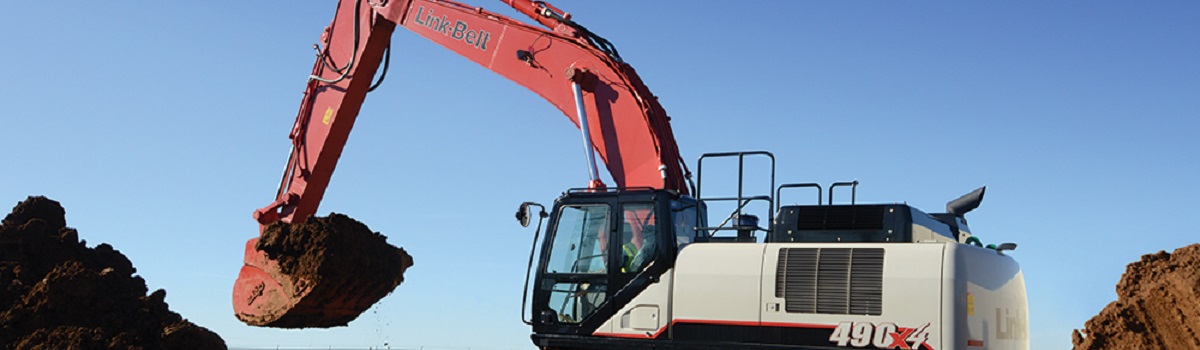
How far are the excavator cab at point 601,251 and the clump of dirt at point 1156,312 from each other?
3135mm

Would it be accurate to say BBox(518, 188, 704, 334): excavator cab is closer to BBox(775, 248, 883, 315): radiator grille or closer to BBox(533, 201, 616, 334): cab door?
BBox(533, 201, 616, 334): cab door

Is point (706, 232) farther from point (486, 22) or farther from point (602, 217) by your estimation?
point (486, 22)

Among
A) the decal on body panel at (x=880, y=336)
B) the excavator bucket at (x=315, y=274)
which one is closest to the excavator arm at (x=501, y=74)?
the excavator bucket at (x=315, y=274)

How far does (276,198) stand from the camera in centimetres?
1505

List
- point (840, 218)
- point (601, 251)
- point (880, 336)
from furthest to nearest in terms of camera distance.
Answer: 1. point (601, 251)
2. point (840, 218)
3. point (880, 336)

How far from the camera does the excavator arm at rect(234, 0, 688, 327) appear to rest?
1152cm

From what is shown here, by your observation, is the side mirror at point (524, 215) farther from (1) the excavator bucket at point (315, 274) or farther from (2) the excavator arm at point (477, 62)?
(1) the excavator bucket at point (315, 274)

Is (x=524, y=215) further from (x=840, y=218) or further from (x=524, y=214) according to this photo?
(x=840, y=218)

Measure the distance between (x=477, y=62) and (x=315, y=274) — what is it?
10.2 ft

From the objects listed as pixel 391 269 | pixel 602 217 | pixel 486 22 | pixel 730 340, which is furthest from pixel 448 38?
pixel 730 340

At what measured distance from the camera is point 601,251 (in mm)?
8805

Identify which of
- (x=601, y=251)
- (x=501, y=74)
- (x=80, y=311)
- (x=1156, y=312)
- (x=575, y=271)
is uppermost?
(x=501, y=74)

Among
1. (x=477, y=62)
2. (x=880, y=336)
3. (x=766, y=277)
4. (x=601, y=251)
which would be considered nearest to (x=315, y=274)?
(x=477, y=62)

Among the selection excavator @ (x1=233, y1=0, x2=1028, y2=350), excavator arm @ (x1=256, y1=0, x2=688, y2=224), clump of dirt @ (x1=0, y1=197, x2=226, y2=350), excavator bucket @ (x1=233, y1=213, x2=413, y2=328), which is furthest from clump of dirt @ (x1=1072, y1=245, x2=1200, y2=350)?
clump of dirt @ (x1=0, y1=197, x2=226, y2=350)
